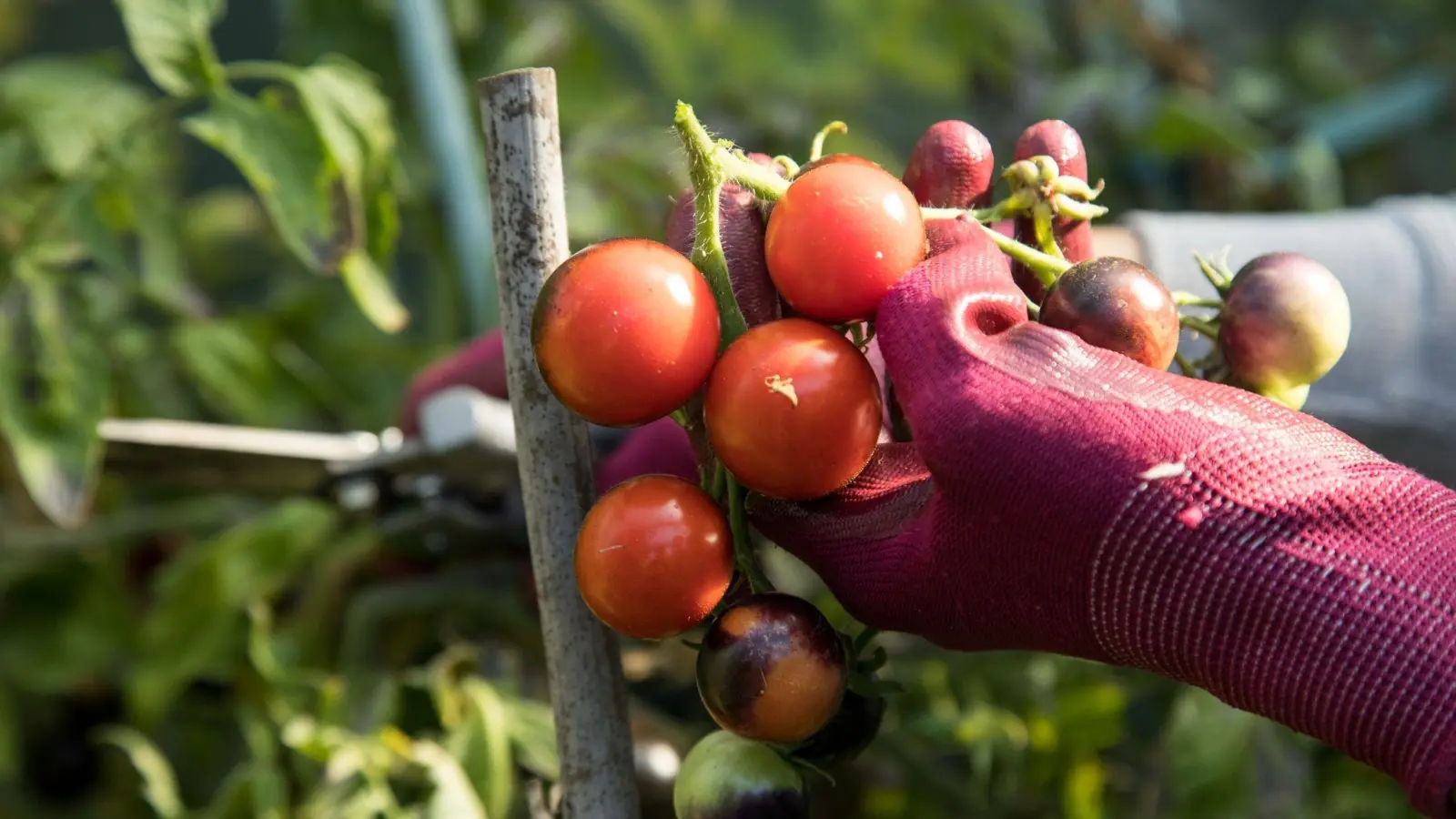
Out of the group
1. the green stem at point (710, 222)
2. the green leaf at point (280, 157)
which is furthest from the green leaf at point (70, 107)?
the green stem at point (710, 222)

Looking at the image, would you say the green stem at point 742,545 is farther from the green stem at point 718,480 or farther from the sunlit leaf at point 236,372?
the sunlit leaf at point 236,372

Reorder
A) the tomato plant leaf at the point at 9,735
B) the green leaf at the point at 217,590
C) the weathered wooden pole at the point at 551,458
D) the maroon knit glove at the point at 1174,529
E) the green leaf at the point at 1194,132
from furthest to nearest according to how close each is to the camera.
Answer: the green leaf at the point at 1194,132, the tomato plant leaf at the point at 9,735, the green leaf at the point at 217,590, the weathered wooden pole at the point at 551,458, the maroon knit glove at the point at 1174,529

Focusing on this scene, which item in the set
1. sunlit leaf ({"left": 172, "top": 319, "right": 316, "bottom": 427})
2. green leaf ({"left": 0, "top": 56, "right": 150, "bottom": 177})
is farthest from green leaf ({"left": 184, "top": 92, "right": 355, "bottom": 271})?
sunlit leaf ({"left": 172, "top": 319, "right": 316, "bottom": 427})

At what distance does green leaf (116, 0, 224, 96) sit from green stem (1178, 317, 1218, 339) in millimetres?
573

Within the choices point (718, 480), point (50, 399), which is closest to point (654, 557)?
point (718, 480)

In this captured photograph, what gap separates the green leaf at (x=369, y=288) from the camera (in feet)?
2.54

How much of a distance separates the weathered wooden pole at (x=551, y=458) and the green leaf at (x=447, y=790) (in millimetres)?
218

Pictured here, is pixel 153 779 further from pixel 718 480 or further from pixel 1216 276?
pixel 1216 276

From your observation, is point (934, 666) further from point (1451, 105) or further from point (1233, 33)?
point (1233, 33)

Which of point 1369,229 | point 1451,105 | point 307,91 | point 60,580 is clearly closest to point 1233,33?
point 1451,105

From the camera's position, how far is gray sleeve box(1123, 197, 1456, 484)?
72 centimetres

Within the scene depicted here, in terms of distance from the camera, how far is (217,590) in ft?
3.00

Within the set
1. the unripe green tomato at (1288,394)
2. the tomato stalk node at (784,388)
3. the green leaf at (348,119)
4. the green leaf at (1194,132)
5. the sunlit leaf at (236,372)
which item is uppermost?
the green leaf at (348,119)

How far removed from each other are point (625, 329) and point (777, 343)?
4 cm
